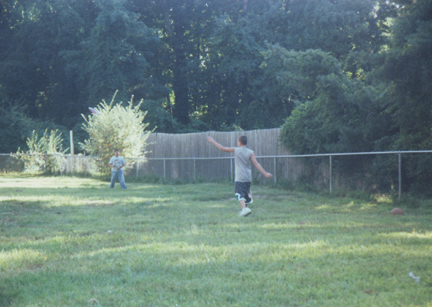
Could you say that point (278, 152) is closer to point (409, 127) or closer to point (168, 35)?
point (409, 127)

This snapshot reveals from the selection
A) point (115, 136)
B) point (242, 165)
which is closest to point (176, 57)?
point (115, 136)

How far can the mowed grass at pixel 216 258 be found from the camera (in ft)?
15.6

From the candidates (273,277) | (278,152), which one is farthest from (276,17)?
(273,277)

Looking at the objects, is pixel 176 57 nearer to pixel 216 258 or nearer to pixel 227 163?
pixel 227 163

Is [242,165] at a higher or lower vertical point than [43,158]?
lower

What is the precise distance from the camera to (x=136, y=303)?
4.59 metres

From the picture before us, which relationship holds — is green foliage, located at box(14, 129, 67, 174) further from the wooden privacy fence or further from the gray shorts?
the gray shorts

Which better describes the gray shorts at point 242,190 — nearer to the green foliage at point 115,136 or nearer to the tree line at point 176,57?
the tree line at point 176,57

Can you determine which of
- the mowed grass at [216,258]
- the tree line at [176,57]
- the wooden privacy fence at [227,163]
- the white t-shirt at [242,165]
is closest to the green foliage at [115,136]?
the wooden privacy fence at [227,163]

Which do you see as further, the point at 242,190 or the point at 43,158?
the point at 43,158

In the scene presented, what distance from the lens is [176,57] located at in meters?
46.7

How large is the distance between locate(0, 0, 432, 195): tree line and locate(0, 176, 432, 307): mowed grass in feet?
29.2

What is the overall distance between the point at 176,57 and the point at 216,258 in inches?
1653

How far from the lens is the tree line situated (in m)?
29.5
